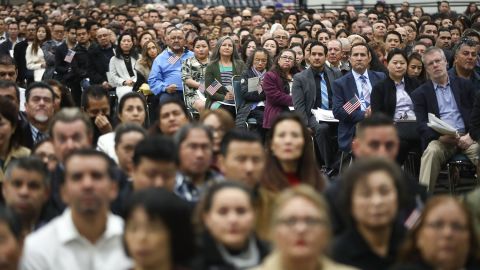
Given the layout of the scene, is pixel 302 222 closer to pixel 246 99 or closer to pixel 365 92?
pixel 365 92

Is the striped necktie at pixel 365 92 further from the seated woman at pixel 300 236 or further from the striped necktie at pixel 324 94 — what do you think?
the seated woman at pixel 300 236

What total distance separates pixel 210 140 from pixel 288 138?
1.80 feet

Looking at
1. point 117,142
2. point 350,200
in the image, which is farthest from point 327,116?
point 350,200

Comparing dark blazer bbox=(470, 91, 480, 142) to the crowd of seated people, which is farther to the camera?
dark blazer bbox=(470, 91, 480, 142)

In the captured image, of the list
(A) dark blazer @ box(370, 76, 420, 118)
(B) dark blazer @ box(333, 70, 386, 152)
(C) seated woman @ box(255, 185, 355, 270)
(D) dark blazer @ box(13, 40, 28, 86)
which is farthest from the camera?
(D) dark blazer @ box(13, 40, 28, 86)

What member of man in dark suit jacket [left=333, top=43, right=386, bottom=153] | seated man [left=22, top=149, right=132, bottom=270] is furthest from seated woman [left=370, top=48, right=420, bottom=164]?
seated man [left=22, top=149, right=132, bottom=270]

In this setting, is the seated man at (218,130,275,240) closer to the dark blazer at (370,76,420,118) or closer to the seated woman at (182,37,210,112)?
the dark blazer at (370,76,420,118)

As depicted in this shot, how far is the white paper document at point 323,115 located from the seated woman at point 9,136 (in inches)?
219

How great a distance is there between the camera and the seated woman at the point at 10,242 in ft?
21.2

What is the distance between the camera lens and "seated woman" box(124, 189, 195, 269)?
6078 millimetres

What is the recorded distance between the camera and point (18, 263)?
6.59m

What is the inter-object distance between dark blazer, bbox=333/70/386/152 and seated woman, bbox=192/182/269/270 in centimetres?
768

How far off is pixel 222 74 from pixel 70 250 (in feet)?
34.7

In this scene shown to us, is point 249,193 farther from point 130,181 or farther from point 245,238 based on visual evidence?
point 130,181
